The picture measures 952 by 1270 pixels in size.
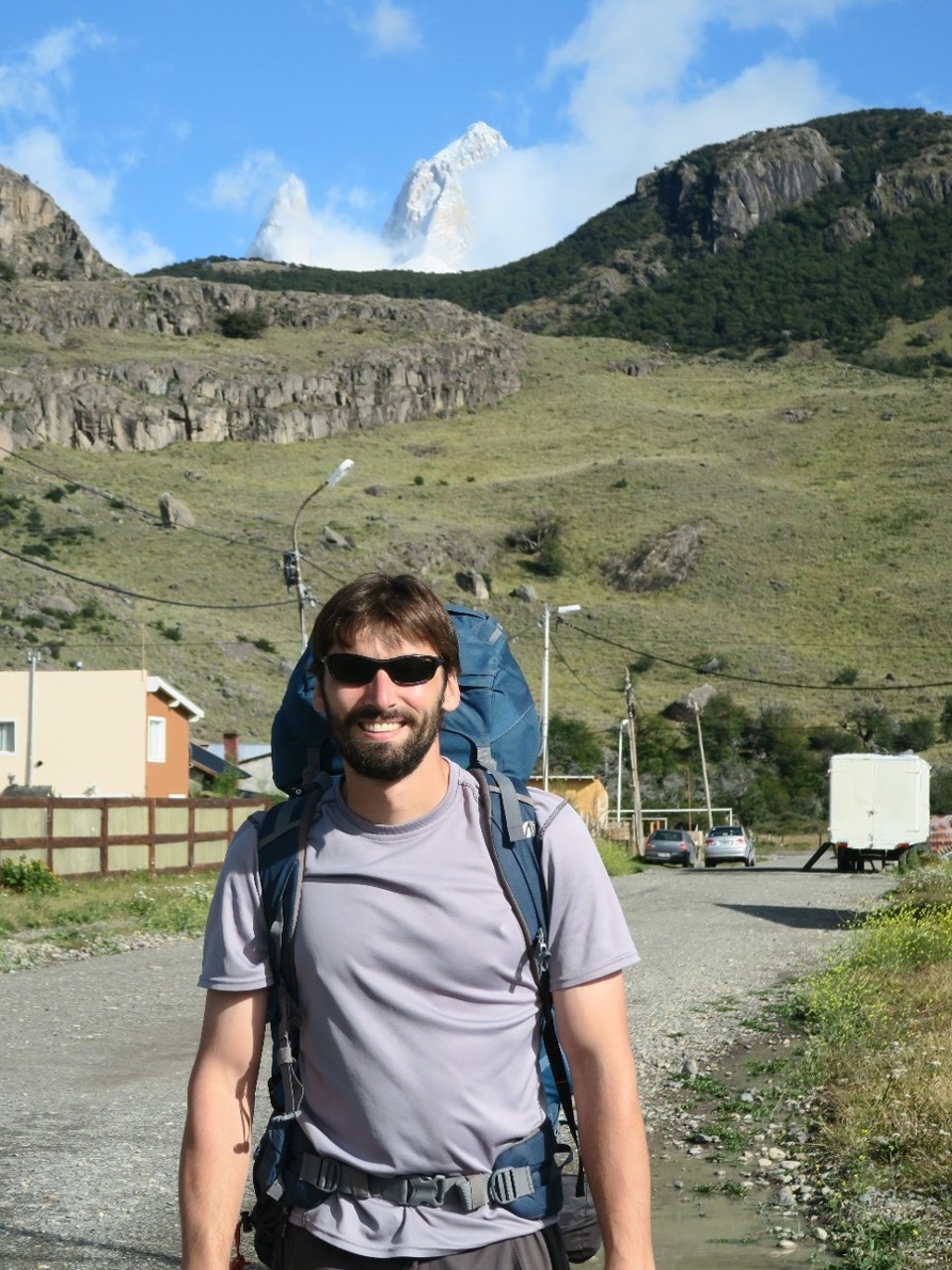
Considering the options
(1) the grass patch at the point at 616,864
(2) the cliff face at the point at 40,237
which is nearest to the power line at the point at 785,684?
(1) the grass patch at the point at 616,864

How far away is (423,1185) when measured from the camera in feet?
9.52

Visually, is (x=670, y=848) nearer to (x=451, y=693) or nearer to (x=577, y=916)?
(x=451, y=693)

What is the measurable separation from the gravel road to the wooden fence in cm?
677

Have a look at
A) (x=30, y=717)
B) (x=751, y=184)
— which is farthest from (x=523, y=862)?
(x=751, y=184)

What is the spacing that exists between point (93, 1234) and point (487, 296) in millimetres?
183091

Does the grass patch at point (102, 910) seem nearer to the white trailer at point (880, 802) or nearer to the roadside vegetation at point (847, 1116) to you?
the roadside vegetation at point (847, 1116)

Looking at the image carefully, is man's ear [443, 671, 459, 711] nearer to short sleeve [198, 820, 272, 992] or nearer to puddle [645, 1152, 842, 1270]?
short sleeve [198, 820, 272, 992]

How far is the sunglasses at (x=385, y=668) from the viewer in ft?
10.5

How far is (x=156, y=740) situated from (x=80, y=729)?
7.16ft

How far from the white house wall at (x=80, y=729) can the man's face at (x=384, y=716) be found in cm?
3850

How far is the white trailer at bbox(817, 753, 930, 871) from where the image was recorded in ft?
117

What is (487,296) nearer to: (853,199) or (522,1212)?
(853,199)

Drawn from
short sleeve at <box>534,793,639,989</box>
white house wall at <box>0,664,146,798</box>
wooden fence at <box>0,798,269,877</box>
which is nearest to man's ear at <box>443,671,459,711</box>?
short sleeve at <box>534,793,639,989</box>

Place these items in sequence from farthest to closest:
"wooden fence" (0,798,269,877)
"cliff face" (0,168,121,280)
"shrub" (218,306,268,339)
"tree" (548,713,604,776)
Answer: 1. "cliff face" (0,168,121,280)
2. "shrub" (218,306,268,339)
3. "tree" (548,713,604,776)
4. "wooden fence" (0,798,269,877)
